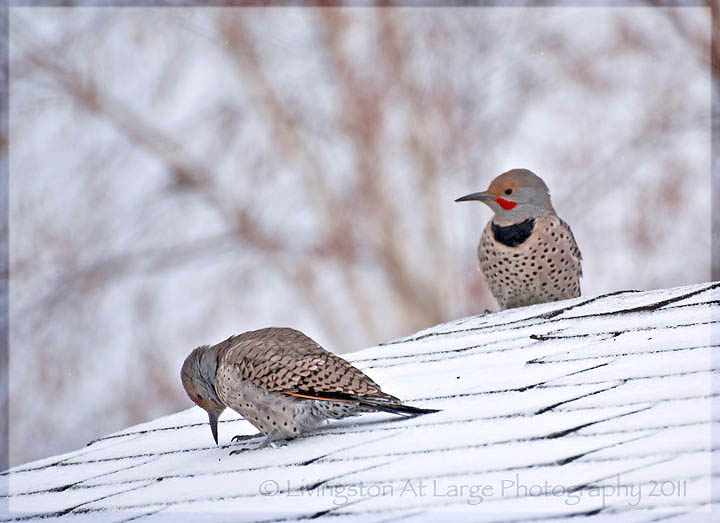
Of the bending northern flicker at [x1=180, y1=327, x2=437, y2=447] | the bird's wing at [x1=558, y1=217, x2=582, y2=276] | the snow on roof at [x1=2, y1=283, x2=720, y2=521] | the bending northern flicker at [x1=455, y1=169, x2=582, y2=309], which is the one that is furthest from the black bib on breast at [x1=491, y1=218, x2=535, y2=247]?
the bending northern flicker at [x1=180, y1=327, x2=437, y2=447]

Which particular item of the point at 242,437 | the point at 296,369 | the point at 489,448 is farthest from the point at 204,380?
the point at 489,448

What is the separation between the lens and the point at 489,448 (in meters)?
2.51

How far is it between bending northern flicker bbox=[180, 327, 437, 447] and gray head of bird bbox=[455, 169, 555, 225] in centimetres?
175

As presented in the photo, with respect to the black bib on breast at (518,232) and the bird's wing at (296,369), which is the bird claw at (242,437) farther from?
the black bib on breast at (518,232)

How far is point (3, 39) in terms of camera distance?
11.4 m

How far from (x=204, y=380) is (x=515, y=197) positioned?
6.36ft

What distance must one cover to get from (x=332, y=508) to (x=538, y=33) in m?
10.2

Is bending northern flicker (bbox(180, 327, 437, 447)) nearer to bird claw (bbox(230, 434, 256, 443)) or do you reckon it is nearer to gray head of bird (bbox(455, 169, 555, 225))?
bird claw (bbox(230, 434, 256, 443))

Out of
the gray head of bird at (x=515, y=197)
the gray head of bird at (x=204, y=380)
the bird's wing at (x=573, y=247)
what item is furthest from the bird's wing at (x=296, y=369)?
the bird's wing at (x=573, y=247)

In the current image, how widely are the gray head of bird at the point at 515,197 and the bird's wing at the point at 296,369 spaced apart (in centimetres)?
176

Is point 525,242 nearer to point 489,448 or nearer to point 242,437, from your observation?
point 242,437

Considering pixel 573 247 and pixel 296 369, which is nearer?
pixel 296 369

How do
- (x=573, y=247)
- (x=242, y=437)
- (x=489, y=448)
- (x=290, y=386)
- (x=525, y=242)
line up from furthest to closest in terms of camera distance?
(x=573, y=247) < (x=525, y=242) < (x=242, y=437) < (x=290, y=386) < (x=489, y=448)

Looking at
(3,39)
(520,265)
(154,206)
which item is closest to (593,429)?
(520,265)
